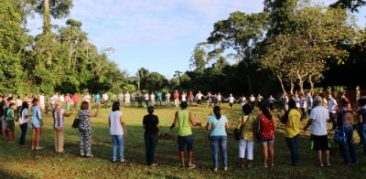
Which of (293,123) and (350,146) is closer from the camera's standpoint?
(293,123)

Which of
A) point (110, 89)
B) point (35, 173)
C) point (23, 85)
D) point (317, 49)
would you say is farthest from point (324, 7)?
point (110, 89)

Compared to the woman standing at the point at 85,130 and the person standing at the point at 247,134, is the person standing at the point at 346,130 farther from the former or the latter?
the woman standing at the point at 85,130

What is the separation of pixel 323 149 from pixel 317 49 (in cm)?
3046

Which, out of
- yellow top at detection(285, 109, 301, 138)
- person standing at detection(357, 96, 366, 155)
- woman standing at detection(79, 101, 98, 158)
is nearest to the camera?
yellow top at detection(285, 109, 301, 138)

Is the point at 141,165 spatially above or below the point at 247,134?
below

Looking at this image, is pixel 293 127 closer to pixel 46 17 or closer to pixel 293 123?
pixel 293 123

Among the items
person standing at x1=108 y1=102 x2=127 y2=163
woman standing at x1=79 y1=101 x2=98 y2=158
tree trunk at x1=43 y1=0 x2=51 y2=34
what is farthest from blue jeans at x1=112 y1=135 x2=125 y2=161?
tree trunk at x1=43 y1=0 x2=51 y2=34

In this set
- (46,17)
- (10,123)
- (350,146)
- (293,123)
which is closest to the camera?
(293,123)

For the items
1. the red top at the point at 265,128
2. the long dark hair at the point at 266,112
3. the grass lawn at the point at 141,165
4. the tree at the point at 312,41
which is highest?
the tree at the point at 312,41

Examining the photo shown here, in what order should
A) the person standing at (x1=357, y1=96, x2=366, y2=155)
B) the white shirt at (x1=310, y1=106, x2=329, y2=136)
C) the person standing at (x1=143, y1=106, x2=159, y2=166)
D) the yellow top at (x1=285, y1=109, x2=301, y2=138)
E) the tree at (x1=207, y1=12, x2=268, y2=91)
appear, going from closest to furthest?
the white shirt at (x1=310, y1=106, x2=329, y2=136), the yellow top at (x1=285, y1=109, x2=301, y2=138), the person standing at (x1=143, y1=106, x2=159, y2=166), the person standing at (x1=357, y1=96, x2=366, y2=155), the tree at (x1=207, y1=12, x2=268, y2=91)

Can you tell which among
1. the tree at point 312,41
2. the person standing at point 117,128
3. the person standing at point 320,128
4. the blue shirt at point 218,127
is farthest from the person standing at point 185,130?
the tree at point 312,41

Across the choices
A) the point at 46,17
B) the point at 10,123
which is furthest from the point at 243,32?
the point at 10,123

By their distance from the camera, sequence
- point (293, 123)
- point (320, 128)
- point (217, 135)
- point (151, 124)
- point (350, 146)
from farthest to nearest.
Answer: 1. point (151, 124)
2. point (350, 146)
3. point (293, 123)
4. point (320, 128)
5. point (217, 135)

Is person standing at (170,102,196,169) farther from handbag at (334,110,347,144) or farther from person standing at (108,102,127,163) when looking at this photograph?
handbag at (334,110,347,144)
